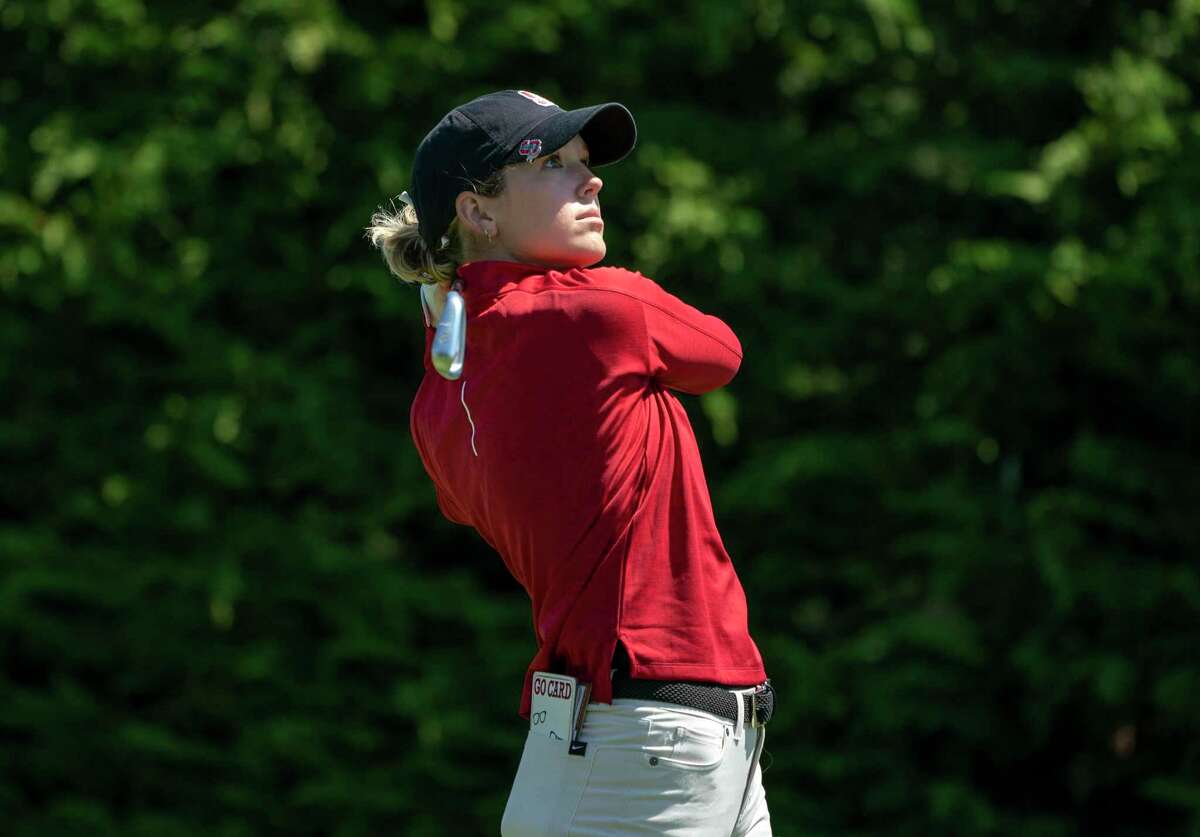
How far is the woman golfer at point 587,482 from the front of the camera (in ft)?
8.26

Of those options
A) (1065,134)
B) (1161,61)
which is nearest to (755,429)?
(1065,134)

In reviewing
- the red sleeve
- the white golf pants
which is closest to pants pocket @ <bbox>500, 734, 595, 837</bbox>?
the white golf pants

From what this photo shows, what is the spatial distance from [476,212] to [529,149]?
0.44 ft

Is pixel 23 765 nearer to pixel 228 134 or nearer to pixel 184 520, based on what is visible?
pixel 184 520

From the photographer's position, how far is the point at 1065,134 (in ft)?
19.8

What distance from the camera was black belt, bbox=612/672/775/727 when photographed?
2.53 meters

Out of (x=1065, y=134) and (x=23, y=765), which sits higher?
(x=1065, y=134)

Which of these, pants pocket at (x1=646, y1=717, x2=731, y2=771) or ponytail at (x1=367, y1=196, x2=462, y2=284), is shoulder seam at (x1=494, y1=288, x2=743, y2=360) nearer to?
ponytail at (x1=367, y1=196, x2=462, y2=284)

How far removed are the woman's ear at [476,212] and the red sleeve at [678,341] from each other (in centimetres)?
19

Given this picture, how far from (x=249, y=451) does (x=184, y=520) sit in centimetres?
33

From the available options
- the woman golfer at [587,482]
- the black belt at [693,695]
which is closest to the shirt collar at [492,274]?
the woman golfer at [587,482]

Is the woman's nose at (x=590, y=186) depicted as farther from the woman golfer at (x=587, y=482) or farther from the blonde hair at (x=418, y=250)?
the blonde hair at (x=418, y=250)

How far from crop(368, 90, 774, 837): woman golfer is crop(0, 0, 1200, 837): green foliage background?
10.3 feet

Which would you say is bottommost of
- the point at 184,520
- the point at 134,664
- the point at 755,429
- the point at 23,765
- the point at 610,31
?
the point at 23,765
